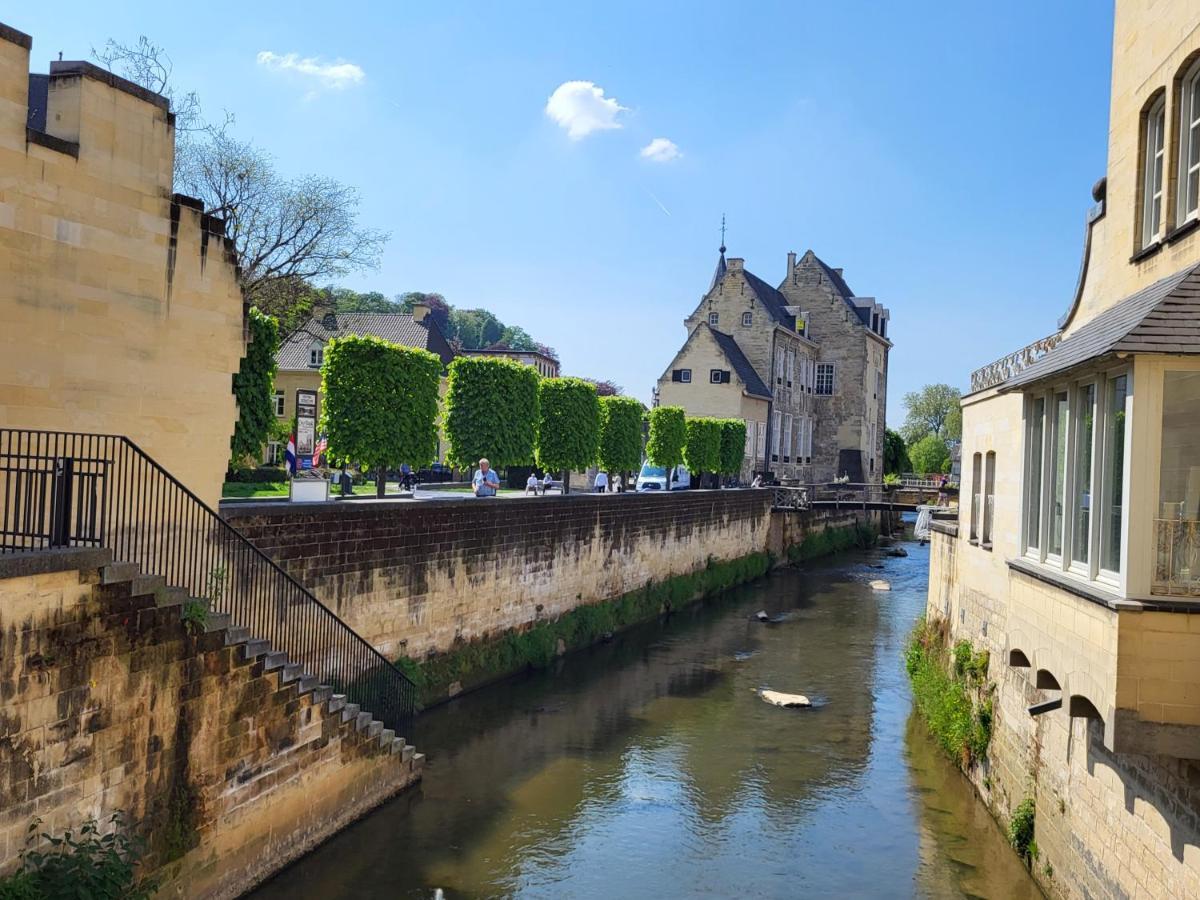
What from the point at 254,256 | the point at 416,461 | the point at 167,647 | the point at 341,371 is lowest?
the point at 167,647

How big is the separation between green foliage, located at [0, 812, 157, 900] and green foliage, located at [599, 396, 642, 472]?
24364 millimetres

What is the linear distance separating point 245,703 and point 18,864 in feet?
8.70

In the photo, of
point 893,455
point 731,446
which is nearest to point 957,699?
point 731,446

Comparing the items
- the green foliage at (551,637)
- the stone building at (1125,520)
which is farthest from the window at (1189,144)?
the green foliage at (551,637)

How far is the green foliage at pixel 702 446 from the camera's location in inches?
1592

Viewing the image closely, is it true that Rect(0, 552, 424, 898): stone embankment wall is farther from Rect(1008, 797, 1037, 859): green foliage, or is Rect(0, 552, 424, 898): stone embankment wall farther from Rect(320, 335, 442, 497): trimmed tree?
Rect(320, 335, 442, 497): trimmed tree

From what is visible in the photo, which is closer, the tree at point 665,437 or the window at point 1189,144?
the window at point 1189,144

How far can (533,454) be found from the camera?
82.7ft

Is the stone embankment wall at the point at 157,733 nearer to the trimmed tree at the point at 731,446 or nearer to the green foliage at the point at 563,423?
the green foliage at the point at 563,423

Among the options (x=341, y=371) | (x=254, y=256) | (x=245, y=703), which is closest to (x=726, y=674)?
(x=341, y=371)

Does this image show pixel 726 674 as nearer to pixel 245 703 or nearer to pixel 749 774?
pixel 749 774

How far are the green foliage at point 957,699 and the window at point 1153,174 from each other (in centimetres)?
717

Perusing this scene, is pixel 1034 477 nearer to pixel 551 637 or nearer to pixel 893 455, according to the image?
pixel 551 637

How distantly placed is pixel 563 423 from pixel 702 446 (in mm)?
13765
